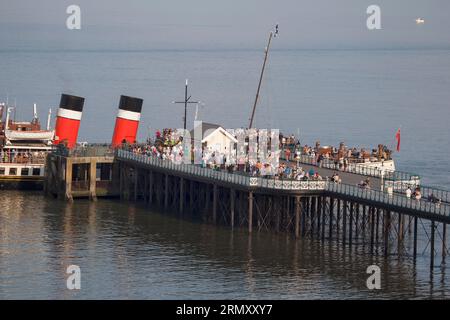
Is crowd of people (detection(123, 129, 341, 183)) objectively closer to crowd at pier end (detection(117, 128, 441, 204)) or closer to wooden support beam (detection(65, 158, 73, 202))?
crowd at pier end (detection(117, 128, 441, 204))

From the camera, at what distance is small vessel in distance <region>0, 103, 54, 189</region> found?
95875 millimetres

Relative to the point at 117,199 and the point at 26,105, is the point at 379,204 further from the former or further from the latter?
the point at 26,105

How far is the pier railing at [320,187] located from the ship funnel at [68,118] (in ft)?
41.2

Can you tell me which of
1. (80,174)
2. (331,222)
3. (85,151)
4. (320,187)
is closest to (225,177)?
(320,187)

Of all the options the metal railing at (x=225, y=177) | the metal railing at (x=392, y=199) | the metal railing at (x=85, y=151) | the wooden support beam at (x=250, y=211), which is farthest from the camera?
the metal railing at (x=85, y=151)

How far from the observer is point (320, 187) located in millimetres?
77938

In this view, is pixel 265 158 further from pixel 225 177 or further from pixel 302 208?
pixel 302 208

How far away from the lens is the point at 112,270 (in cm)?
7156

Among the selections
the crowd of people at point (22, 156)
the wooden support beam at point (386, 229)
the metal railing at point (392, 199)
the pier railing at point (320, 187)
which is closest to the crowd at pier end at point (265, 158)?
the pier railing at point (320, 187)

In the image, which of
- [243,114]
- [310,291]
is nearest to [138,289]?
[310,291]

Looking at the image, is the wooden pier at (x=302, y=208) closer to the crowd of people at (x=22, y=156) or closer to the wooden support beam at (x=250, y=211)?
the wooden support beam at (x=250, y=211)

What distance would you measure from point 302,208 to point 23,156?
2366 cm

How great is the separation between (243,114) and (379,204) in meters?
81.2

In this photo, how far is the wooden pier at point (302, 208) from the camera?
74.4 meters
